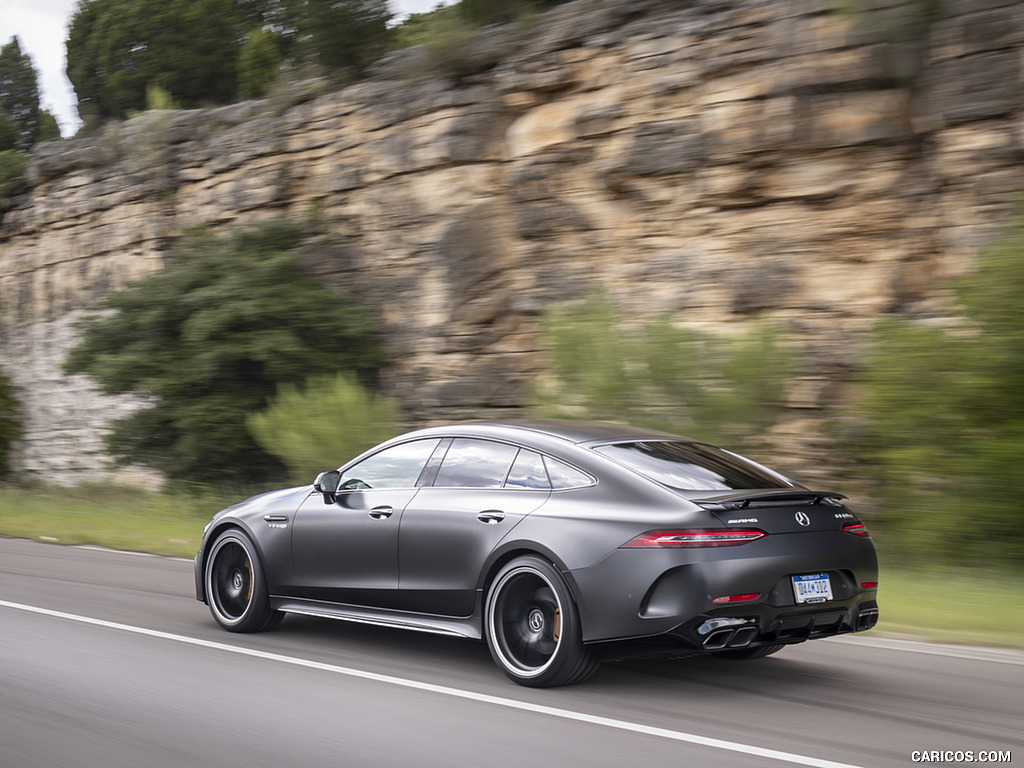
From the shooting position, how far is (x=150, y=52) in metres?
44.0

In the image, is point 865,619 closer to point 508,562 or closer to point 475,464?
A: point 508,562

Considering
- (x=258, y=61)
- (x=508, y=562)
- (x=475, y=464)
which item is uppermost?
(x=258, y=61)

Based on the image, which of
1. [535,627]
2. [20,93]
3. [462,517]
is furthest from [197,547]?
[20,93]

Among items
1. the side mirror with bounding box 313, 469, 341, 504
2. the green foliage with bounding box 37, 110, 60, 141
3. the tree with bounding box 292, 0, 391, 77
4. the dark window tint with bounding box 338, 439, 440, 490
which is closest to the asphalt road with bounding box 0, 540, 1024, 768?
the side mirror with bounding box 313, 469, 341, 504

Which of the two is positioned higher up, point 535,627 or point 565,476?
point 565,476

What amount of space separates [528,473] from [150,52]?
43267 mm

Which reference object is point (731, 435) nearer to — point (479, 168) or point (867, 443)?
point (867, 443)

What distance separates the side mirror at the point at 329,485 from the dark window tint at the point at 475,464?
33.6 inches

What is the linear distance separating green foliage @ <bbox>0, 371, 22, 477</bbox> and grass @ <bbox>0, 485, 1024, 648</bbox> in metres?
8.68

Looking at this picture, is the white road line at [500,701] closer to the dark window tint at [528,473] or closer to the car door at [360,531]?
the car door at [360,531]

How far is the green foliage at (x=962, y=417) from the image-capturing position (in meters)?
11.2

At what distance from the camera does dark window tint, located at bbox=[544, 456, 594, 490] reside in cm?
580

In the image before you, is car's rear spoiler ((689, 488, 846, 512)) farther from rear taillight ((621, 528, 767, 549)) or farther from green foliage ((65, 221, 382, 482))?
green foliage ((65, 221, 382, 482))

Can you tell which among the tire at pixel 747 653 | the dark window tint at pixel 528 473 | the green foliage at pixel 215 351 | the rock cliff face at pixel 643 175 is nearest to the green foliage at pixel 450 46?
the rock cliff face at pixel 643 175
